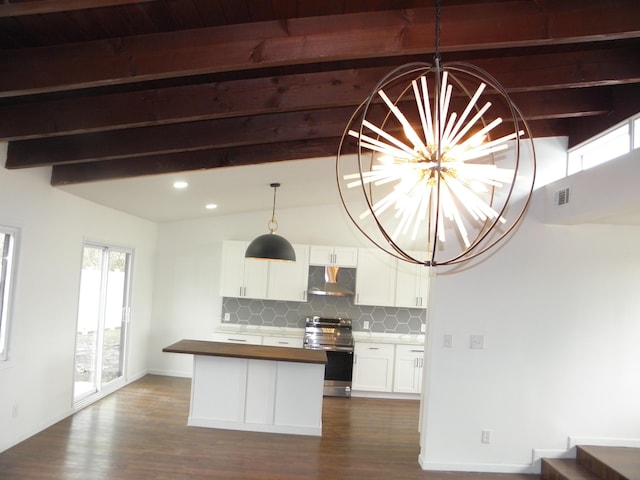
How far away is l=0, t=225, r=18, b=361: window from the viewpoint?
3930 millimetres

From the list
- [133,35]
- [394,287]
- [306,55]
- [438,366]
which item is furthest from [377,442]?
[133,35]

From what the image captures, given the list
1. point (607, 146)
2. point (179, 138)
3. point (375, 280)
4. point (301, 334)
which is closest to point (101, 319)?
point (301, 334)

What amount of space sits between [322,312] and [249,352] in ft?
7.37

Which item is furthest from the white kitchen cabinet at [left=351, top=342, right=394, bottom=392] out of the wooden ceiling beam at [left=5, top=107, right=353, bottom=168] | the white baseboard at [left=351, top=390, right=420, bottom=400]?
the wooden ceiling beam at [left=5, top=107, right=353, bottom=168]

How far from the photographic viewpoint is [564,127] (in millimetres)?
4238

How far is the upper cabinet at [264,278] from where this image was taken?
6719 mm

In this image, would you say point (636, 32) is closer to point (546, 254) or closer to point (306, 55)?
point (306, 55)

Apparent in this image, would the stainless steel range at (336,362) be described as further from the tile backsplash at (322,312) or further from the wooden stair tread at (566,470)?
the wooden stair tread at (566,470)

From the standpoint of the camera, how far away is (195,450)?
4.28m

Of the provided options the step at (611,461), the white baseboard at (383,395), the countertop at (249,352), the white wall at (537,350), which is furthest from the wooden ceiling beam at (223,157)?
the white baseboard at (383,395)

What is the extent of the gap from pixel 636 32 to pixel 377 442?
4107mm

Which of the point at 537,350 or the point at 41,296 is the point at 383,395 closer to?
the point at 537,350

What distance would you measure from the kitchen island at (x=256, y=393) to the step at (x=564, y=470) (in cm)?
217

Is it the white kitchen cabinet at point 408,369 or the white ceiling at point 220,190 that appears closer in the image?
the white ceiling at point 220,190
